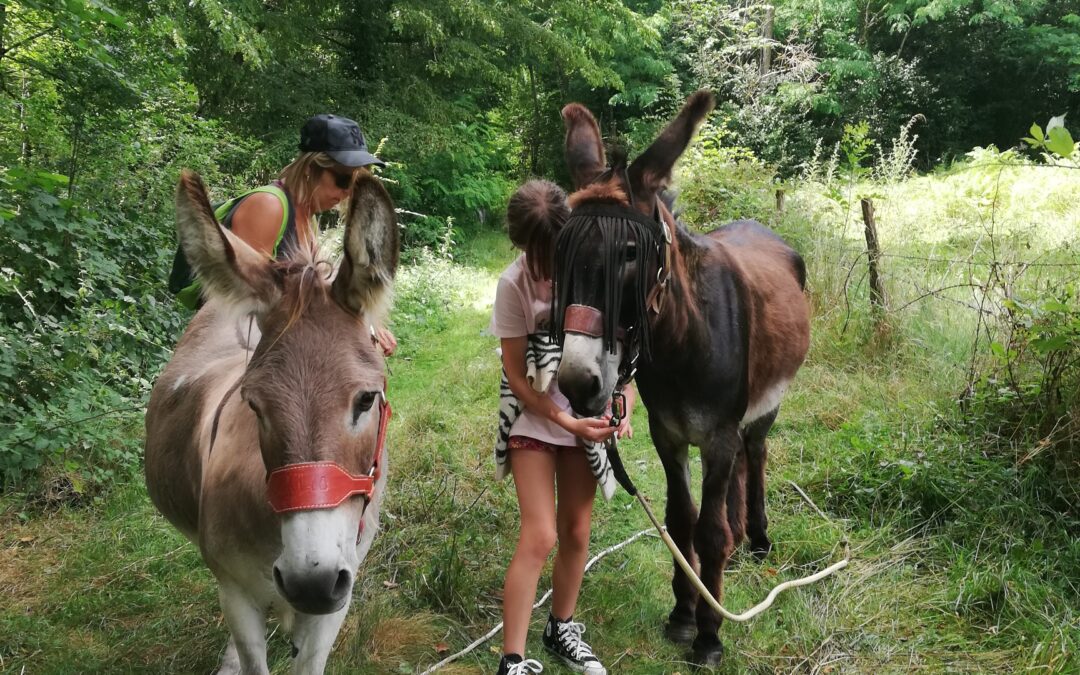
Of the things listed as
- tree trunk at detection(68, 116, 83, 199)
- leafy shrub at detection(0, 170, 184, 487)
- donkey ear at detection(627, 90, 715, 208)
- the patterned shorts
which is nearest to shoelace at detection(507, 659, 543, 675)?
the patterned shorts

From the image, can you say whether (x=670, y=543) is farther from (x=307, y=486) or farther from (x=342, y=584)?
(x=307, y=486)

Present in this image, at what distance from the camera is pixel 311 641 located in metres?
2.03

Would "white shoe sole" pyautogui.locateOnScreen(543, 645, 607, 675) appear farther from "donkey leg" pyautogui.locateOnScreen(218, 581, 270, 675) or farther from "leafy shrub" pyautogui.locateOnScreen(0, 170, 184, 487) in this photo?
"leafy shrub" pyautogui.locateOnScreen(0, 170, 184, 487)

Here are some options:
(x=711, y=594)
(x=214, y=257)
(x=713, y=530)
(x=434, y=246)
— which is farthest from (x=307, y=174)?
(x=434, y=246)

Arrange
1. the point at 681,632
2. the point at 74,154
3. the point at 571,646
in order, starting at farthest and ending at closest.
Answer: the point at 74,154
the point at 681,632
the point at 571,646

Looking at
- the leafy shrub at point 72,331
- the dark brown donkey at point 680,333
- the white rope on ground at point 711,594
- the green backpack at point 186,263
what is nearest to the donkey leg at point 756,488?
the dark brown donkey at point 680,333

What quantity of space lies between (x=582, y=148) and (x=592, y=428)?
3.93ft

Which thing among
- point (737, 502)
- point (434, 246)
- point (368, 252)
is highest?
point (368, 252)

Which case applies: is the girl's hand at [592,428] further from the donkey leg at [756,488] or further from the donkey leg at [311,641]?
the donkey leg at [756,488]

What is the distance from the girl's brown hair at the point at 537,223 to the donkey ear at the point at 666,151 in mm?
293

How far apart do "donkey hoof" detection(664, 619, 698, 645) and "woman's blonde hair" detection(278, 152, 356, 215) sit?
2529 millimetres

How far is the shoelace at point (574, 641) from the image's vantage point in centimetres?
289

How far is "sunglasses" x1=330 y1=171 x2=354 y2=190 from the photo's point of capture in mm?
2646

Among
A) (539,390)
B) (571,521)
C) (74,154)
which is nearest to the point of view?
(539,390)
